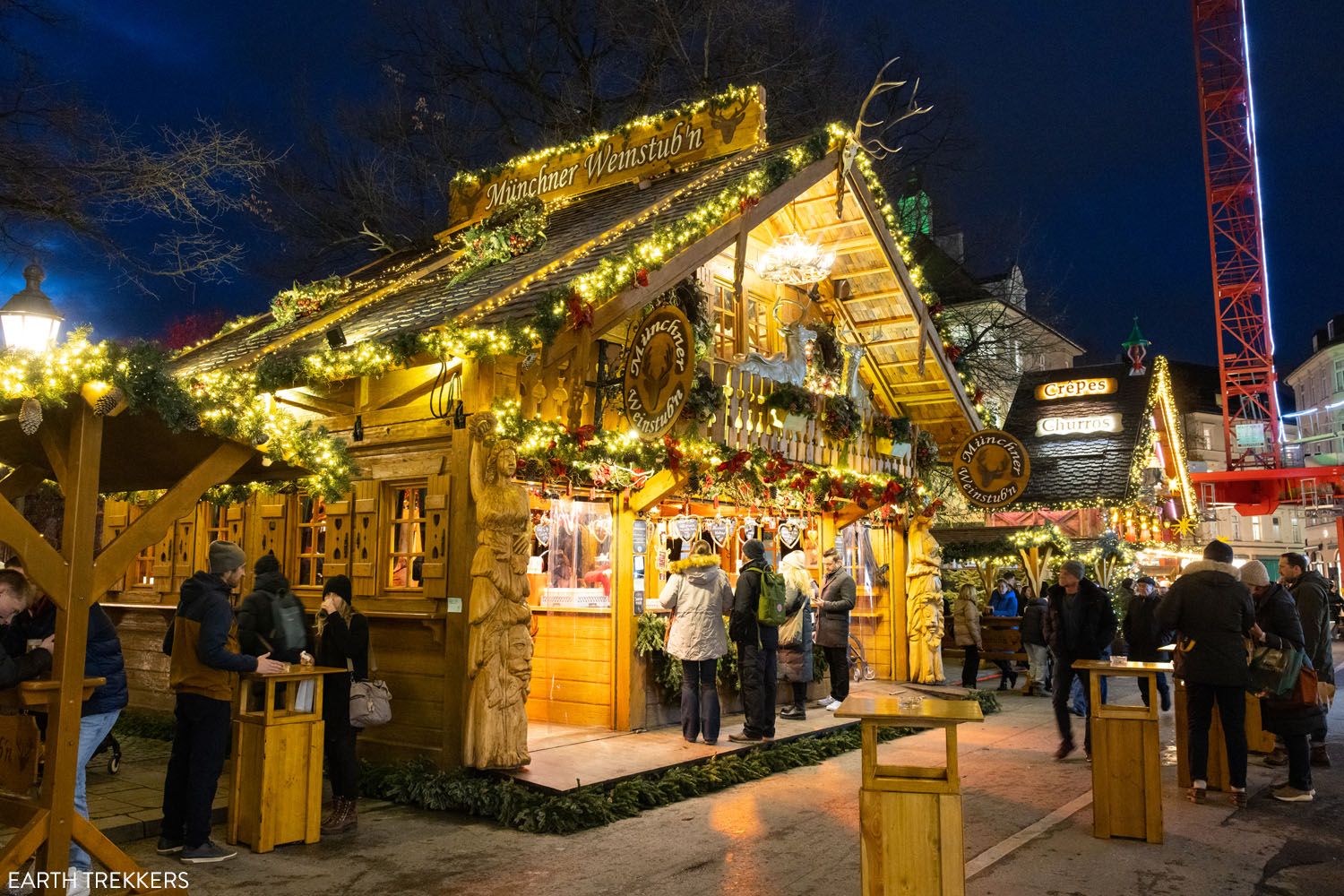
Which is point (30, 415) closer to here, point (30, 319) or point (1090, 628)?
point (30, 319)

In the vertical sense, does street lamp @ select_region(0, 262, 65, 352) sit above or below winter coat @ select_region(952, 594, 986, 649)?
above

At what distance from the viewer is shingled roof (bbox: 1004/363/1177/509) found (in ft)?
70.4

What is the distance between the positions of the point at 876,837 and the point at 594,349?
18.7 feet

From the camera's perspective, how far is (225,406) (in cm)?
607

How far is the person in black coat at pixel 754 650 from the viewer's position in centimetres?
980

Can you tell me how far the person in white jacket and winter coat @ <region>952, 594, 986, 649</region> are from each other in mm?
6300

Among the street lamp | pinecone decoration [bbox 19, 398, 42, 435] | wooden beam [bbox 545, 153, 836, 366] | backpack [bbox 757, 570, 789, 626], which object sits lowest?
backpack [bbox 757, 570, 789, 626]

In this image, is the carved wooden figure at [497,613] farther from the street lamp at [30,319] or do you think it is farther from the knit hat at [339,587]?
the street lamp at [30,319]

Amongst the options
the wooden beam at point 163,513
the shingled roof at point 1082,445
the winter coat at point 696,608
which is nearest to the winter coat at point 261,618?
the wooden beam at point 163,513

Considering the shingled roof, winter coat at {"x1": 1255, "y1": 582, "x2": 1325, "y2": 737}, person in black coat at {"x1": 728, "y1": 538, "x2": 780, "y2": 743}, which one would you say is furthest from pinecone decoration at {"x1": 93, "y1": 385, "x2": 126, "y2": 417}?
the shingled roof

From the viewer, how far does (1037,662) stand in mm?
15312

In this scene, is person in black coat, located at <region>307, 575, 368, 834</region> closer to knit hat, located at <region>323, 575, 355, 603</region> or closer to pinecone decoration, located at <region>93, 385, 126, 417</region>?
knit hat, located at <region>323, 575, 355, 603</region>

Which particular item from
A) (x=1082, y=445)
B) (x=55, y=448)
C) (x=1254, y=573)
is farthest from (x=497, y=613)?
(x=1082, y=445)

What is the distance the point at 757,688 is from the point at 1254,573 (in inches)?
175
